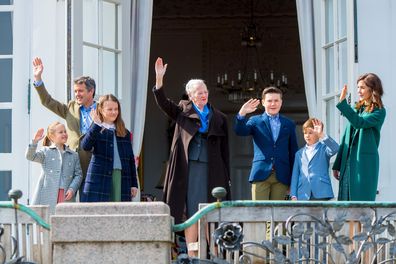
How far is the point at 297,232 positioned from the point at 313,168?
1.46 metres

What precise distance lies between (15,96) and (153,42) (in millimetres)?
6394

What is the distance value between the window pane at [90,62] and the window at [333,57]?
1.96 metres

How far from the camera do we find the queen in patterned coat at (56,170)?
8742 mm

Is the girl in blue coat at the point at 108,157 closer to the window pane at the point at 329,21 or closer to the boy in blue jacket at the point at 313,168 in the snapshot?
the boy in blue jacket at the point at 313,168

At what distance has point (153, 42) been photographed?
1627cm

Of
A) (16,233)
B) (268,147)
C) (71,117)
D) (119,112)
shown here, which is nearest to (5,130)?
(71,117)

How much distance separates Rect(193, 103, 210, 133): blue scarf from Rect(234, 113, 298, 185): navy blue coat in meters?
0.24

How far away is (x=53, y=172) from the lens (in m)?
8.79

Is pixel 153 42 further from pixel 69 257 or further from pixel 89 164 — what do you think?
pixel 69 257

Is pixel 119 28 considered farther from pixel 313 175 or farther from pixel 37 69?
pixel 313 175

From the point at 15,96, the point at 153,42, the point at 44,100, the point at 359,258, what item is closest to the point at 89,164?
the point at 44,100

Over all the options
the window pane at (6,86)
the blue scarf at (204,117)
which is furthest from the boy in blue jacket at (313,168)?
the window pane at (6,86)

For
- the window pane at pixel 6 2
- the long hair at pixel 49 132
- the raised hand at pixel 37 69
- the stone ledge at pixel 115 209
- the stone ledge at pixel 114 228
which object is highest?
the window pane at pixel 6 2

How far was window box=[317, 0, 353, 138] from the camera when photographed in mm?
9781
